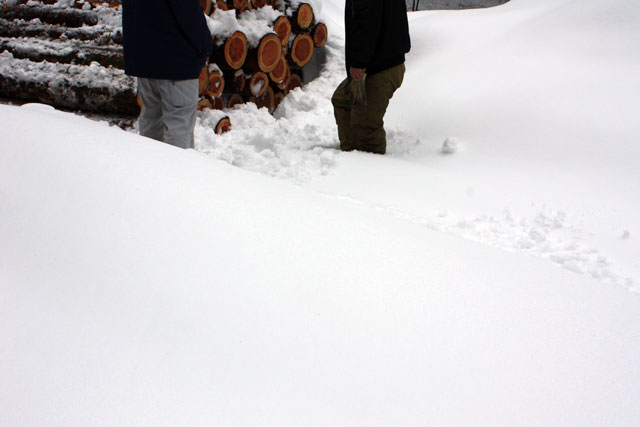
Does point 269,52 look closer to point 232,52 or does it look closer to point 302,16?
point 232,52

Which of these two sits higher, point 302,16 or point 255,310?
point 302,16

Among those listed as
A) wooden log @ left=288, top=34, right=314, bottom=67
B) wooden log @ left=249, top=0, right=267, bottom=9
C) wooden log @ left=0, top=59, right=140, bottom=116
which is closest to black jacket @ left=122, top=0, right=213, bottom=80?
wooden log @ left=0, top=59, right=140, bottom=116

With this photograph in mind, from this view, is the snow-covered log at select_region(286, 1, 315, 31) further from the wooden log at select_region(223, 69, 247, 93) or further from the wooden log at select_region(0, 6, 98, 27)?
the wooden log at select_region(0, 6, 98, 27)

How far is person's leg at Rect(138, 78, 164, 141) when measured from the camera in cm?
245

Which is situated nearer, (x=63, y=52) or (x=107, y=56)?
(x=107, y=56)

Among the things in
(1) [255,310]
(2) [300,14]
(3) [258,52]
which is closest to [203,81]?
(3) [258,52]

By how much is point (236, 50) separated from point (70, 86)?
123 cm

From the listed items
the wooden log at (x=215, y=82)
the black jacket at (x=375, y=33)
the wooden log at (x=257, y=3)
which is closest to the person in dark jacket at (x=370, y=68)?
the black jacket at (x=375, y=33)

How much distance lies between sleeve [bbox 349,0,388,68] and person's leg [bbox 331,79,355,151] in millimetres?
273

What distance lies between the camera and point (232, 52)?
3.41 meters

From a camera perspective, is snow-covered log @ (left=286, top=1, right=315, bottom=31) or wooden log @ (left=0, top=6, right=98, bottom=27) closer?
wooden log @ (left=0, top=6, right=98, bottom=27)

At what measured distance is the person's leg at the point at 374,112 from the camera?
2820 millimetres

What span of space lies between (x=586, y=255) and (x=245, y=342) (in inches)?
62.0

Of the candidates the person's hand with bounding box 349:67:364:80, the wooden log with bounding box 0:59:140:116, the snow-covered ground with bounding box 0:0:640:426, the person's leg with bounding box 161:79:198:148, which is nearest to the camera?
the snow-covered ground with bounding box 0:0:640:426
